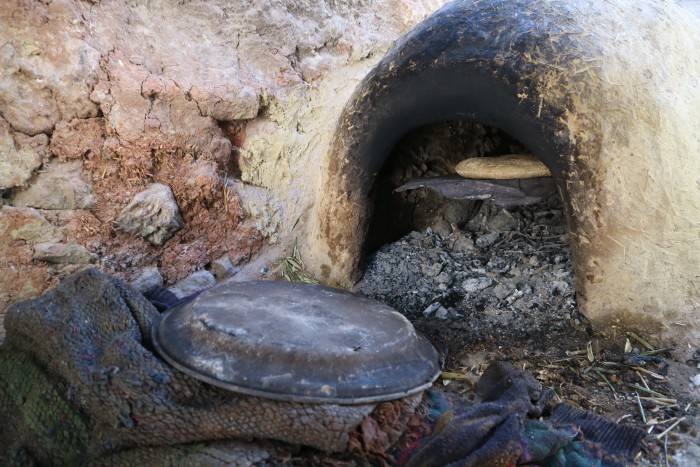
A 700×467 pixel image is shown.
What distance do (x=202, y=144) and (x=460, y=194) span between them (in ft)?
5.66

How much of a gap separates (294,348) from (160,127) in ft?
7.08

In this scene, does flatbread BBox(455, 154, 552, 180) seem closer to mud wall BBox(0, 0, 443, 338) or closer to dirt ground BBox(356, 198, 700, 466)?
dirt ground BBox(356, 198, 700, 466)

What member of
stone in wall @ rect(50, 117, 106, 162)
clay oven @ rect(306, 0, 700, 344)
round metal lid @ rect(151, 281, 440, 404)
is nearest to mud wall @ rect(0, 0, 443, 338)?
stone in wall @ rect(50, 117, 106, 162)

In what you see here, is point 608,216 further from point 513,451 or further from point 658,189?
point 513,451

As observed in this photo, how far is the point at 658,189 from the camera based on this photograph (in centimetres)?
236

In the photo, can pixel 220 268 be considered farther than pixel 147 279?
Yes

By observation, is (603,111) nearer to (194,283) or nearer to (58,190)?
(194,283)

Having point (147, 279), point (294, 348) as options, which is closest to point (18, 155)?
point (147, 279)

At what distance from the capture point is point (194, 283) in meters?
3.35

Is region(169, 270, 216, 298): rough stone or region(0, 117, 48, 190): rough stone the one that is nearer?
region(0, 117, 48, 190): rough stone

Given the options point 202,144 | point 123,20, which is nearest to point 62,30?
point 123,20

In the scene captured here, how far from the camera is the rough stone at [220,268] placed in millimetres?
3494

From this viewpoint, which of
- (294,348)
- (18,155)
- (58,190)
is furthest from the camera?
(58,190)

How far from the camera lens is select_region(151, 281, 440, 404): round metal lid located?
1750 millimetres
